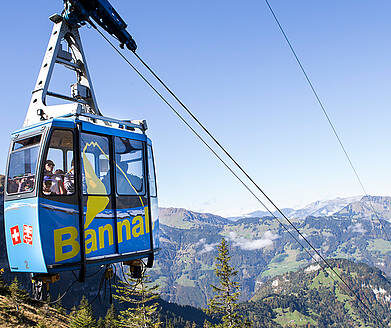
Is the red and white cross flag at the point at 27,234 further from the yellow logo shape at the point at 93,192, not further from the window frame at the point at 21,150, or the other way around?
the yellow logo shape at the point at 93,192

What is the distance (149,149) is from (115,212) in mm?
2450

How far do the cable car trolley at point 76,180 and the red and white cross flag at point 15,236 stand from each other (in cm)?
2

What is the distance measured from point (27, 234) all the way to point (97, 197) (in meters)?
1.73

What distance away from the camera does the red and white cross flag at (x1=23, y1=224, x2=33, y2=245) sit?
7.19 meters

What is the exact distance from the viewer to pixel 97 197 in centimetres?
812

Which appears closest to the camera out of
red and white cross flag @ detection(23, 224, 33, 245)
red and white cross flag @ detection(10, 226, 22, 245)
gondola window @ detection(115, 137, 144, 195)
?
red and white cross flag @ detection(23, 224, 33, 245)

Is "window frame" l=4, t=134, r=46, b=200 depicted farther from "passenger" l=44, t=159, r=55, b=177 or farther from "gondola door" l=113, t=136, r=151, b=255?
"gondola door" l=113, t=136, r=151, b=255

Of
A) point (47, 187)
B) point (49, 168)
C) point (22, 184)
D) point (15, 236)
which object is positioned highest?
point (49, 168)

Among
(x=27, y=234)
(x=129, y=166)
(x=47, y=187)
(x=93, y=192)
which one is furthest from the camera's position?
(x=129, y=166)

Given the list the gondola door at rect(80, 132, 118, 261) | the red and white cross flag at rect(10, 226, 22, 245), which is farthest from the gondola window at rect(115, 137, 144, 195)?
the red and white cross flag at rect(10, 226, 22, 245)

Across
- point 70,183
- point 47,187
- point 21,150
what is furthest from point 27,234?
point 21,150

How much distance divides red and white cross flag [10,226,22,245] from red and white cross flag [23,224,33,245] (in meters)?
0.26

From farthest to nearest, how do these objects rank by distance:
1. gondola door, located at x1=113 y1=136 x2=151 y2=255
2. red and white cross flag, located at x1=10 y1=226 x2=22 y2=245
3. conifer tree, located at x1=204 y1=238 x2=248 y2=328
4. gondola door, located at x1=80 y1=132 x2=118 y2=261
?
conifer tree, located at x1=204 y1=238 x2=248 y2=328
gondola door, located at x1=113 y1=136 x2=151 y2=255
gondola door, located at x1=80 y1=132 x2=118 y2=261
red and white cross flag, located at x1=10 y1=226 x2=22 y2=245

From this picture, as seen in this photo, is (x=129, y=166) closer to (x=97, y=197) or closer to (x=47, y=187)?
(x=97, y=197)
